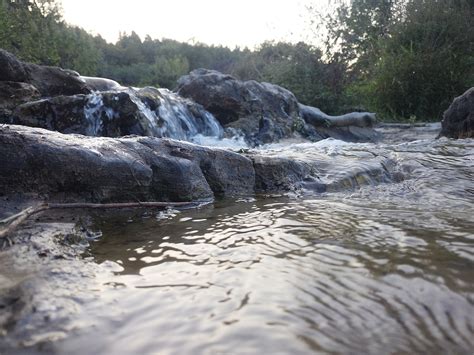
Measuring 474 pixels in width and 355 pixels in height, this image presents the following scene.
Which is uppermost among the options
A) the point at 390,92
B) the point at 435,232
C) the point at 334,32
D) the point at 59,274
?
the point at 334,32

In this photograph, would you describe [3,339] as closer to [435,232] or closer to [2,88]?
[435,232]

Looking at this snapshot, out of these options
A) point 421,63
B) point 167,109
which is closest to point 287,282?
point 167,109

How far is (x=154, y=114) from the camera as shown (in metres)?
7.85

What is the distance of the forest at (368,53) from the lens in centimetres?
1247

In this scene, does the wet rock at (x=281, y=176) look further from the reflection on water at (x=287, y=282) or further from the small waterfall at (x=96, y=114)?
the small waterfall at (x=96, y=114)

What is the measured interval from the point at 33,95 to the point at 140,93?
184cm

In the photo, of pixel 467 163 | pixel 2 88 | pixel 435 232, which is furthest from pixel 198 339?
pixel 2 88

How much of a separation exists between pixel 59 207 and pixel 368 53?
14.0 meters

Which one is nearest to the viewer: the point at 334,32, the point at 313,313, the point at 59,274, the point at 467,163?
the point at 313,313

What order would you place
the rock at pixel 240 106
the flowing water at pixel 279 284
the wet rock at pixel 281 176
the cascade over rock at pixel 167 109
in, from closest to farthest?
the flowing water at pixel 279 284, the wet rock at pixel 281 176, the cascade over rock at pixel 167 109, the rock at pixel 240 106

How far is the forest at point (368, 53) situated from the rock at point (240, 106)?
13.6 ft

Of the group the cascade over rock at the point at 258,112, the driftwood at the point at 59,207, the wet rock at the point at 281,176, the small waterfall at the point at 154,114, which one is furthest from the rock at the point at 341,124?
the driftwood at the point at 59,207

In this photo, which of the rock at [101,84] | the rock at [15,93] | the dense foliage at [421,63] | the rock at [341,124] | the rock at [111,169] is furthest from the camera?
the dense foliage at [421,63]

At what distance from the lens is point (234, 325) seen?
1.40 m
